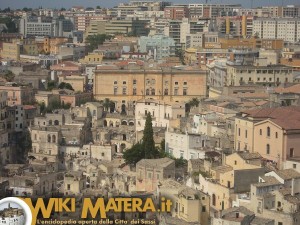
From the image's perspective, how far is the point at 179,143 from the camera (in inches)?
592

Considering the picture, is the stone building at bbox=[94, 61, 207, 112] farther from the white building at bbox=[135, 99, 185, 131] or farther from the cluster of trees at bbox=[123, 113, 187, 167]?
the cluster of trees at bbox=[123, 113, 187, 167]

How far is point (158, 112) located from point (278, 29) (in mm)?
23466

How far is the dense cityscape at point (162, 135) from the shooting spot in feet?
36.8

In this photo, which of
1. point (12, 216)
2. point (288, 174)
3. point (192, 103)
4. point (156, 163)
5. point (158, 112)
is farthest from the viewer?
point (192, 103)

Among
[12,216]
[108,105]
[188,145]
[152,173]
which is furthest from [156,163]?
[108,105]

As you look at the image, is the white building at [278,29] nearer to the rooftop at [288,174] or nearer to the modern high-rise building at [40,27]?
the modern high-rise building at [40,27]

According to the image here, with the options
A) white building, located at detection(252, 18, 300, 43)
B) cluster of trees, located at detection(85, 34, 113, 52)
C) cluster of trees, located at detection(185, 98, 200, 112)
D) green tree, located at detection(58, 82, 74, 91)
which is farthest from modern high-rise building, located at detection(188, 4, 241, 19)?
cluster of trees, located at detection(185, 98, 200, 112)

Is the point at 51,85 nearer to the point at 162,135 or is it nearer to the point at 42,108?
the point at 42,108

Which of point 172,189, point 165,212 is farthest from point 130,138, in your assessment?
point 165,212

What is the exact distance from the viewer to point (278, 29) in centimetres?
4125

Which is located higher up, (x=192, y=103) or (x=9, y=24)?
(x=9, y=24)

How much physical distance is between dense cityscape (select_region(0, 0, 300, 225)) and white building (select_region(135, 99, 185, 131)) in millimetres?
26

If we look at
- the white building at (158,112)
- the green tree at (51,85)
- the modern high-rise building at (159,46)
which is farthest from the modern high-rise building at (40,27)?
the white building at (158,112)

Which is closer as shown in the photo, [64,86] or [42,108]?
[42,108]
